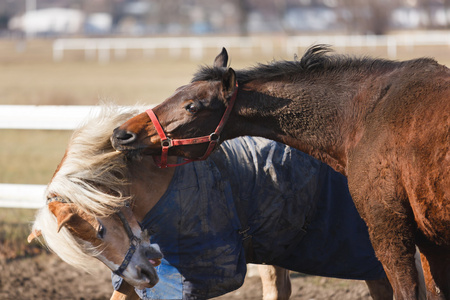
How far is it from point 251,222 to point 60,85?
16.1 meters

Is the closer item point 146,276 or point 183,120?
point 183,120

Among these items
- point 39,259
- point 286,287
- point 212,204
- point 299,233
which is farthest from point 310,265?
point 39,259

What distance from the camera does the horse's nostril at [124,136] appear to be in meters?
3.24

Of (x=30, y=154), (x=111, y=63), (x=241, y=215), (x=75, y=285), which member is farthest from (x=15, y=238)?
(x=111, y=63)

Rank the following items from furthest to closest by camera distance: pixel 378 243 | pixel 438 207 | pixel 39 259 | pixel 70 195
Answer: pixel 39 259
pixel 70 195
pixel 378 243
pixel 438 207

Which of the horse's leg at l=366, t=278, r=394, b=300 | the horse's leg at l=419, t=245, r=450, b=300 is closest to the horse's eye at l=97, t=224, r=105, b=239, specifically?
the horse's leg at l=419, t=245, r=450, b=300

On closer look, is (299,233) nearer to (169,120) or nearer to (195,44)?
(169,120)

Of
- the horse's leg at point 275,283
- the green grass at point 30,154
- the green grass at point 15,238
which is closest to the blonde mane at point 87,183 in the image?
the horse's leg at point 275,283

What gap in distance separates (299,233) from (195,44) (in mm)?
28699

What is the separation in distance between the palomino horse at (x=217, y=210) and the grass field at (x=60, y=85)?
0.66 m

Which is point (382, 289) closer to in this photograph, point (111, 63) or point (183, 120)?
point (183, 120)

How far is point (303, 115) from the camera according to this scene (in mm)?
3303

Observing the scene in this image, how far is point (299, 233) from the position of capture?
3857mm

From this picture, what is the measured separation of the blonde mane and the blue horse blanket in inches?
11.0
